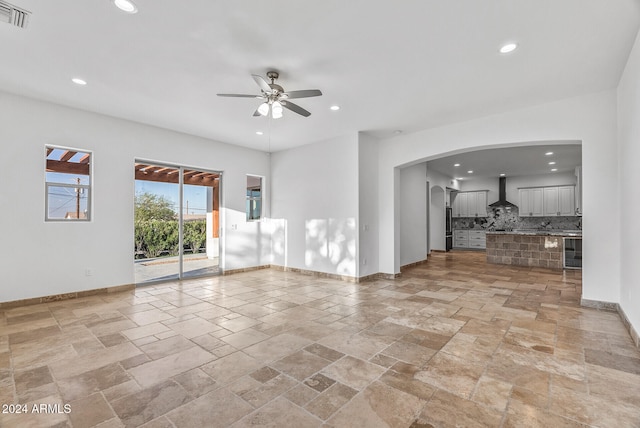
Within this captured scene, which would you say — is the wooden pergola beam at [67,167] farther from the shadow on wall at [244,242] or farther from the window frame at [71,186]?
the shadow on wall at [244,242]

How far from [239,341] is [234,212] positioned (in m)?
4.24

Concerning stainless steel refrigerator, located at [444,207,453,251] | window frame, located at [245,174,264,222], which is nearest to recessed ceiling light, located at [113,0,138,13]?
window frame, located at [245,174,264,222]

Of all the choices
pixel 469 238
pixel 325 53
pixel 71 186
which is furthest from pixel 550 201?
pixel 71 186

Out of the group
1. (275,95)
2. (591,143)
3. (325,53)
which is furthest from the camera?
(591,143)

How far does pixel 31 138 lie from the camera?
440 centimetres

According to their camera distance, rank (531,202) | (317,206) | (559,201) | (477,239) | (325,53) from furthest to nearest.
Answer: (477,239) → (531,202) → (559,201) → (317,206) → (325,53)

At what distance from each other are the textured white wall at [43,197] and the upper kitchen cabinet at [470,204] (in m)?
10.8

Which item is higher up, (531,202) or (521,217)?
(531,202)

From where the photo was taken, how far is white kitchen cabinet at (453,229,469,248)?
12.4 meters

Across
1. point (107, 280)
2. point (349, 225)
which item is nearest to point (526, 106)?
point (349, 225)

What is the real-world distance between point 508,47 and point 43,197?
21.3ft

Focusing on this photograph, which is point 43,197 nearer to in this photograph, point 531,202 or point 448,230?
point 448,230

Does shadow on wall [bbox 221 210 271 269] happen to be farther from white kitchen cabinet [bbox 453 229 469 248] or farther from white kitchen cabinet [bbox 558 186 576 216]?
white kitchen cabinet [bbox 558 186 576 216]

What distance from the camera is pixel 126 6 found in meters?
2.49
